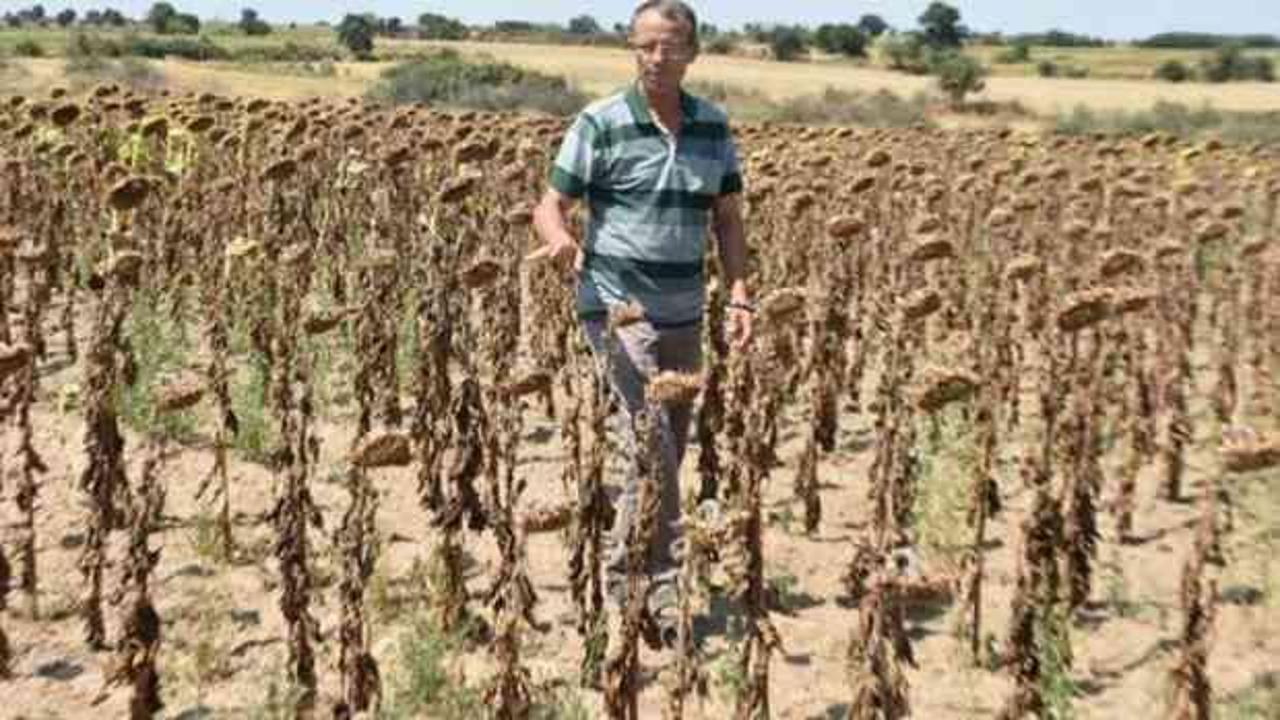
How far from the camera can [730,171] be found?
514 centimetres

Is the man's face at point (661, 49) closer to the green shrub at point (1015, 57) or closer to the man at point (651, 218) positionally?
the man at point (651, 218)

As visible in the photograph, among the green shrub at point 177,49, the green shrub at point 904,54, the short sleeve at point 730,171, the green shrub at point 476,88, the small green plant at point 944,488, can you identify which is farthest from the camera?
the green shrub at point 904,54

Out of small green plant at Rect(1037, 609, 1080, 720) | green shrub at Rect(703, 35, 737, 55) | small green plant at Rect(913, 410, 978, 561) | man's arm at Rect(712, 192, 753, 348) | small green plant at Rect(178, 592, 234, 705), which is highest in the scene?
green shrub at Rect(703, 35, 737, 55)

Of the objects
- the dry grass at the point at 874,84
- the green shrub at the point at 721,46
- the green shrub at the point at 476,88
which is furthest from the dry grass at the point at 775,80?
the green shrub at the point at 721,46

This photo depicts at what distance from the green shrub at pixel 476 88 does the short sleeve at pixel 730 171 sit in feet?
84.6

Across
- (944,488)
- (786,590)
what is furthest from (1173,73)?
(786,590)

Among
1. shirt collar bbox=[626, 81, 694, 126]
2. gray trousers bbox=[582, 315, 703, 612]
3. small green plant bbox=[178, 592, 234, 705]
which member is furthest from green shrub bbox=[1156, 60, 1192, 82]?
small green plant bbox=[178, 592, 234, 705]

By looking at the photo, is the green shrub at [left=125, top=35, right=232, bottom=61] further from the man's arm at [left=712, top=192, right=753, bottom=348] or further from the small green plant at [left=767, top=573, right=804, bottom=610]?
the man's arm at [left=712, top=192, right=753, bottom=348]

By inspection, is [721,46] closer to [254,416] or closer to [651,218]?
[254,416]

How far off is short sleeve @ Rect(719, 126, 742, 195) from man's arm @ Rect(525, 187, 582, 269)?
1.70ft

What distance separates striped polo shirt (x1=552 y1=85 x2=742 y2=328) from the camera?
4.88m

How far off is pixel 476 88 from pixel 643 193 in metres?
30.0

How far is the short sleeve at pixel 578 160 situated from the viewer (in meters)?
4.88

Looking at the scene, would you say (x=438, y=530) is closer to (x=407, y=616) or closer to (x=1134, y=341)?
(x=407, y=616)
